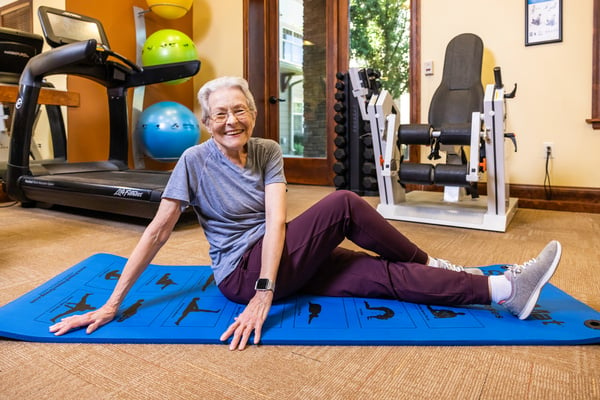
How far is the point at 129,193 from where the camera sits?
101 inches

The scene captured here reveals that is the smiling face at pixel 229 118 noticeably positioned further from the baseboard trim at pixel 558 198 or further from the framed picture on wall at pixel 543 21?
the framed picture on wall at pixel 543 21

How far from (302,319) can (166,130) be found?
3324 millimetres

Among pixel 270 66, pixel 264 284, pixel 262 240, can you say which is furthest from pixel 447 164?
pixel 270 66

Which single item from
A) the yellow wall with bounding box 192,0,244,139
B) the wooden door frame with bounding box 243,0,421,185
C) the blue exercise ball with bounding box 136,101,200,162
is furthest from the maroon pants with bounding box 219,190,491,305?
the yellow wall with bounding box 192,0,244,139

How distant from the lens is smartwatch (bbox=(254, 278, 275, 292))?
1.19 metres

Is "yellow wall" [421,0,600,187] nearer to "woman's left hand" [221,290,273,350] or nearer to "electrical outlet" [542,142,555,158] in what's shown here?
"electrical outlet" [542,142,555,158]

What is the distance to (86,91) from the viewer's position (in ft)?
14.1

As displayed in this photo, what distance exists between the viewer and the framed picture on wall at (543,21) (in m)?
3.32

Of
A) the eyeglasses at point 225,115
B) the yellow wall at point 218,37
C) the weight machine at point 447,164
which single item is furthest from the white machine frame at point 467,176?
the yellow wall at point 218,37

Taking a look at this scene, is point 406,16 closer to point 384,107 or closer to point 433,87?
point 433,87

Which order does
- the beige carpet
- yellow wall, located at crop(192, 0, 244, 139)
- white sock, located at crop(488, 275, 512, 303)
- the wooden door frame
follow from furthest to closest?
yellow wall, located at crop(192, 0, 244, 139) < the wooden door frame < white sock, located at crop(488, 275, 512, 303) < the beige carpet

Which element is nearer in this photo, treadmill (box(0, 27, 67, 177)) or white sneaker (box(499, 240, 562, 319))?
white sneaker (box(499, 240, 562, 319))

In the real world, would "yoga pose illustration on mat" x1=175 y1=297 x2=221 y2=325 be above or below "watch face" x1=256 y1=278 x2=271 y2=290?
below

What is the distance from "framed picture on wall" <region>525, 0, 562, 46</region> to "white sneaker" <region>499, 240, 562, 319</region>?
9.28ft
